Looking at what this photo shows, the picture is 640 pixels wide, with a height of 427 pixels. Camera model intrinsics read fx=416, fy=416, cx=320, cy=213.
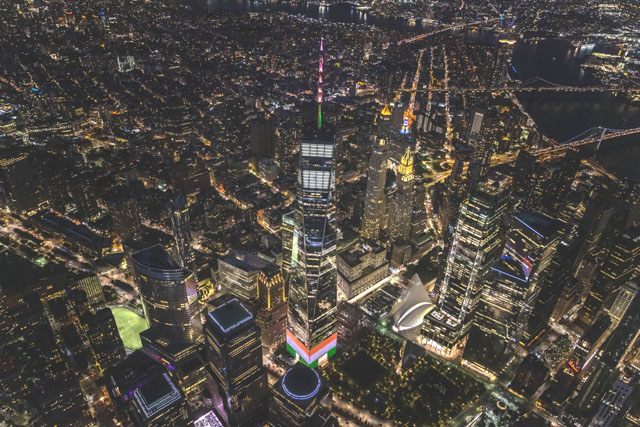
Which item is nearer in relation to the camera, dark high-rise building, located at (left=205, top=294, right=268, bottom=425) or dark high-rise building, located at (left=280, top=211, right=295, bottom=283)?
dark high-rise building, located at (left=205, top=294, right=268, bottom=425)

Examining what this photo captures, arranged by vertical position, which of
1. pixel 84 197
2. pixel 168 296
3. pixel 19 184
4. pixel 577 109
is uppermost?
pixel 577 109

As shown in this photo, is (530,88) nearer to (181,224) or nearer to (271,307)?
(271,307)

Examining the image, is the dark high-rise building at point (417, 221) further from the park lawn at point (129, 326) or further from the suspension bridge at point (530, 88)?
the suspension bridge at point (530, 88)

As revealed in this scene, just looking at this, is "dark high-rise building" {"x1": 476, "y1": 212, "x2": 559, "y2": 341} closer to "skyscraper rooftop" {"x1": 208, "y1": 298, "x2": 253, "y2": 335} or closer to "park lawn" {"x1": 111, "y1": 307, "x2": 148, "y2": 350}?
"skyscraper rooftop" {"x1": 208, "y1": 298, "x2": 253, "y2": 335}

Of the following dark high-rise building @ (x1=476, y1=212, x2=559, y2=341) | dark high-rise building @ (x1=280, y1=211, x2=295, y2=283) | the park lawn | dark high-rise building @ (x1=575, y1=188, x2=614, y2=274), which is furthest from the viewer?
dark high-rise building @ (x1=575, y1=188, x2=614, y2=274)

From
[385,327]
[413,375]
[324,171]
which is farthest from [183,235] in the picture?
[413,375]

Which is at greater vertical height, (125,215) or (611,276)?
(611,276)

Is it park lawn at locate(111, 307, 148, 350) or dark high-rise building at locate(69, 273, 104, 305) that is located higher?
dark high-rise building at locate(69, 273, 104, 305)

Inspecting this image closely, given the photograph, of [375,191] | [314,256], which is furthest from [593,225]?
[314,256]

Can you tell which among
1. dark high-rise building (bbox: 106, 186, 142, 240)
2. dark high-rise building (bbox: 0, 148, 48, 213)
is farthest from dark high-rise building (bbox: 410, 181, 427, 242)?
dark high-rise building (bbox: 0, 148, 48, 213)
